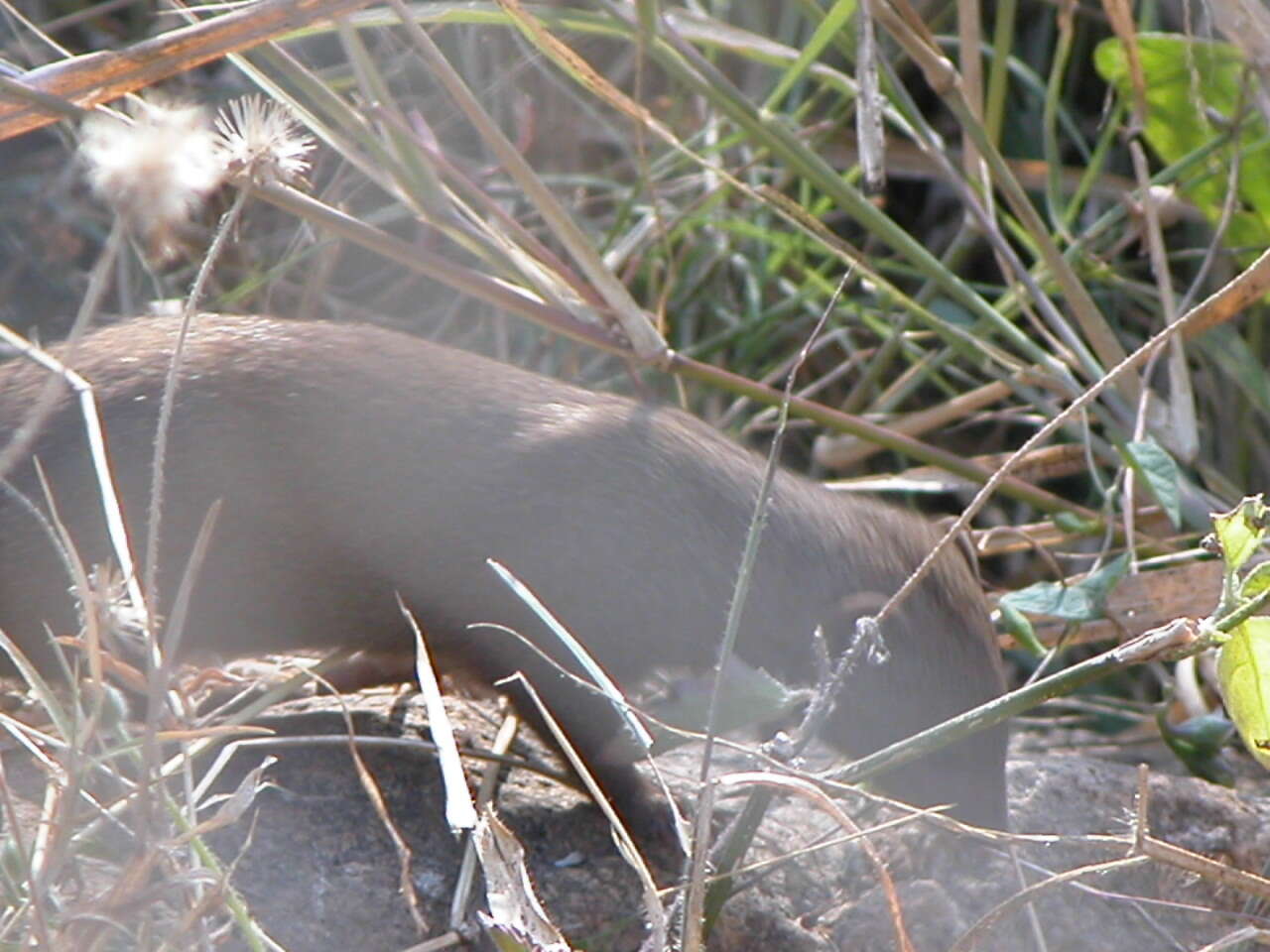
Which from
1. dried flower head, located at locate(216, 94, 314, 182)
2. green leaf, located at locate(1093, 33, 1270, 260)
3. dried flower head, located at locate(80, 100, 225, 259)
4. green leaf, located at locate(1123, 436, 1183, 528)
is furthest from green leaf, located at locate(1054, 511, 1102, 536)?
dried flower head, located at locate(80, 100, 225, 259)

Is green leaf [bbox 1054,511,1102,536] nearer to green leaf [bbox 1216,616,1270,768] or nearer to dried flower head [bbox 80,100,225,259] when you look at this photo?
green leaf [bbox 1216,616,1270,768]

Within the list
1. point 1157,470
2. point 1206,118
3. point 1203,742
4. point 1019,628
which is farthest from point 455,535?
point 1206,118

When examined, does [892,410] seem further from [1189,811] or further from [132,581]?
[132,581]

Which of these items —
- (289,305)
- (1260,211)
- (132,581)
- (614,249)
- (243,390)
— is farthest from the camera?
(289,305)

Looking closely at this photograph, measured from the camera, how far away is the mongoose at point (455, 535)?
86.7 inches

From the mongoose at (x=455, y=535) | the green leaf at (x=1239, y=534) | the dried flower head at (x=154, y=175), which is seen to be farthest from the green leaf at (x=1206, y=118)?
the dried flower head at (x=154, y=175)

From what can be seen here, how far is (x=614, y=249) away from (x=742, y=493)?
42.7 inches

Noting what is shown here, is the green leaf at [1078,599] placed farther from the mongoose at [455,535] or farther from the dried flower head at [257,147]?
the dried flower head at [257,147]

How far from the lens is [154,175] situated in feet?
4.32

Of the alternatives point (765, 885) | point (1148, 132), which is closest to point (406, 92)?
point (1148, 132)

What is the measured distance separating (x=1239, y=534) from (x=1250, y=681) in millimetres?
147

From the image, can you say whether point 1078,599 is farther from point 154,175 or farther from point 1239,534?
point 154,175

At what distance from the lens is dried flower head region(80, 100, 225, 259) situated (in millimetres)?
1307

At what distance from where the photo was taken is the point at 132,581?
5.18 feet
